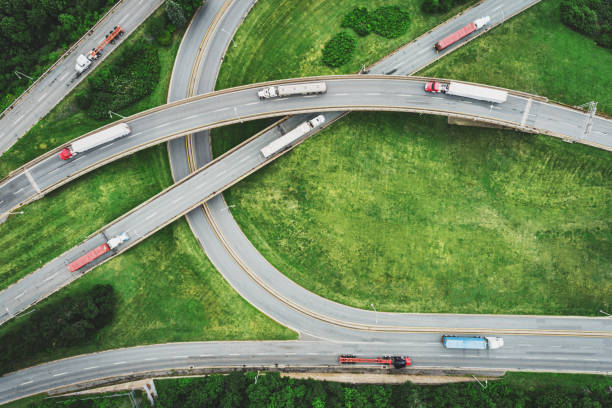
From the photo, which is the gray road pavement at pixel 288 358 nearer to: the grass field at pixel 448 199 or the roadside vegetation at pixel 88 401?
the roadside vegetation at pixel 88 401

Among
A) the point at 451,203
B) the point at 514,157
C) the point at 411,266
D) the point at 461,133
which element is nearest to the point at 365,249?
the point at 411,266

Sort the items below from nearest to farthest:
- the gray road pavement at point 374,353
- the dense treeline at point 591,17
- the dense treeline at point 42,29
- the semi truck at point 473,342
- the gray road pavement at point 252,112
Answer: the semi truck at point 473,342 → the gray road pavement at point 252,112 → the gray road pavement at point 374,353 → the dense treeline at point 42,29 → the dense treeline at point 591,17

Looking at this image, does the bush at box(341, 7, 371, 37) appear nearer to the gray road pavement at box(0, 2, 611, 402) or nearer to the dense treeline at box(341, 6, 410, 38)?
the dense treeline at box(341, 6, 410, 38)

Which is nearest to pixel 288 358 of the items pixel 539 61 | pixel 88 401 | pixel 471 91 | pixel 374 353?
pixel 374 353

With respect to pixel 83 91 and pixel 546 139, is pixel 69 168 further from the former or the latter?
pixel 546 139

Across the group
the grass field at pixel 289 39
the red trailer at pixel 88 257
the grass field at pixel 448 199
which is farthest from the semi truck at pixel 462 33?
the red trailer at pixel 88 257
